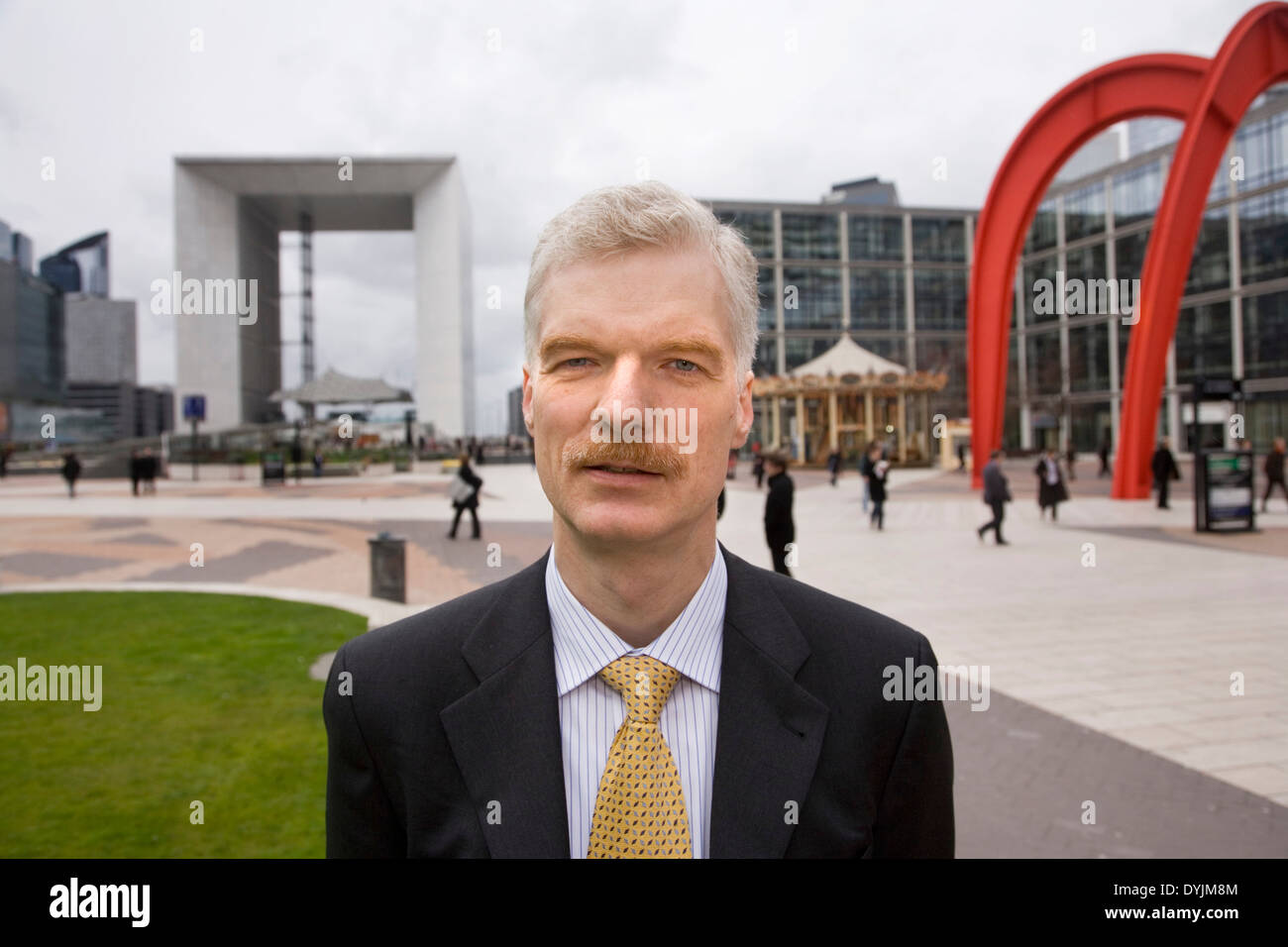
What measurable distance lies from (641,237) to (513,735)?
2.79 feet

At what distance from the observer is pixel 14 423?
6950 centimetres

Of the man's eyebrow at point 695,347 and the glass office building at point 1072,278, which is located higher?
the glass office building at point 1072,278

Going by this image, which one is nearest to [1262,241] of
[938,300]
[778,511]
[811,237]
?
[938,300]

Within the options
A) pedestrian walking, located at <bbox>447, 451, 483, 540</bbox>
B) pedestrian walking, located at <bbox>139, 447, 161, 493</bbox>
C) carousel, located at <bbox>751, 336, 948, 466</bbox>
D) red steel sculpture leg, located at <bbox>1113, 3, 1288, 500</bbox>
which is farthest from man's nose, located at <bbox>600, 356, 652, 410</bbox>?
carousel, located at <bbox>751, 336, 948, 466</bbox>

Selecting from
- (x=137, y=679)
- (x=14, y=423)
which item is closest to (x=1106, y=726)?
(x=137, y=679)

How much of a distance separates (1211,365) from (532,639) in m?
62.4

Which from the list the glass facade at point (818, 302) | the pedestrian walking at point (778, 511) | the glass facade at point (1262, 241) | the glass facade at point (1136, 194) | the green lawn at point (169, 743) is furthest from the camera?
the glass facade at point (818, 302)

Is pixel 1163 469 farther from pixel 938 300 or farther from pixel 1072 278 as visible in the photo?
pixel 938 300

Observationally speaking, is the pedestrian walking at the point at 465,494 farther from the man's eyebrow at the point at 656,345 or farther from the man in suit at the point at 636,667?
the man's eyebrow at the point at 656,345

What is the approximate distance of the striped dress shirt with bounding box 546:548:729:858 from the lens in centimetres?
143

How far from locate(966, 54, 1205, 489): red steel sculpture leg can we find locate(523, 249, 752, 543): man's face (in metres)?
24.1

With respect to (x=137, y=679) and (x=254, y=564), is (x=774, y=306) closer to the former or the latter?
(x=254, y=564)

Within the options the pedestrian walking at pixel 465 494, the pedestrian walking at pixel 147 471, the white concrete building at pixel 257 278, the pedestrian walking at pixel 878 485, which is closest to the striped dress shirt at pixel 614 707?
the pedestrian walking at pixel 465 494

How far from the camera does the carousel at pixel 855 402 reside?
44062 mm
